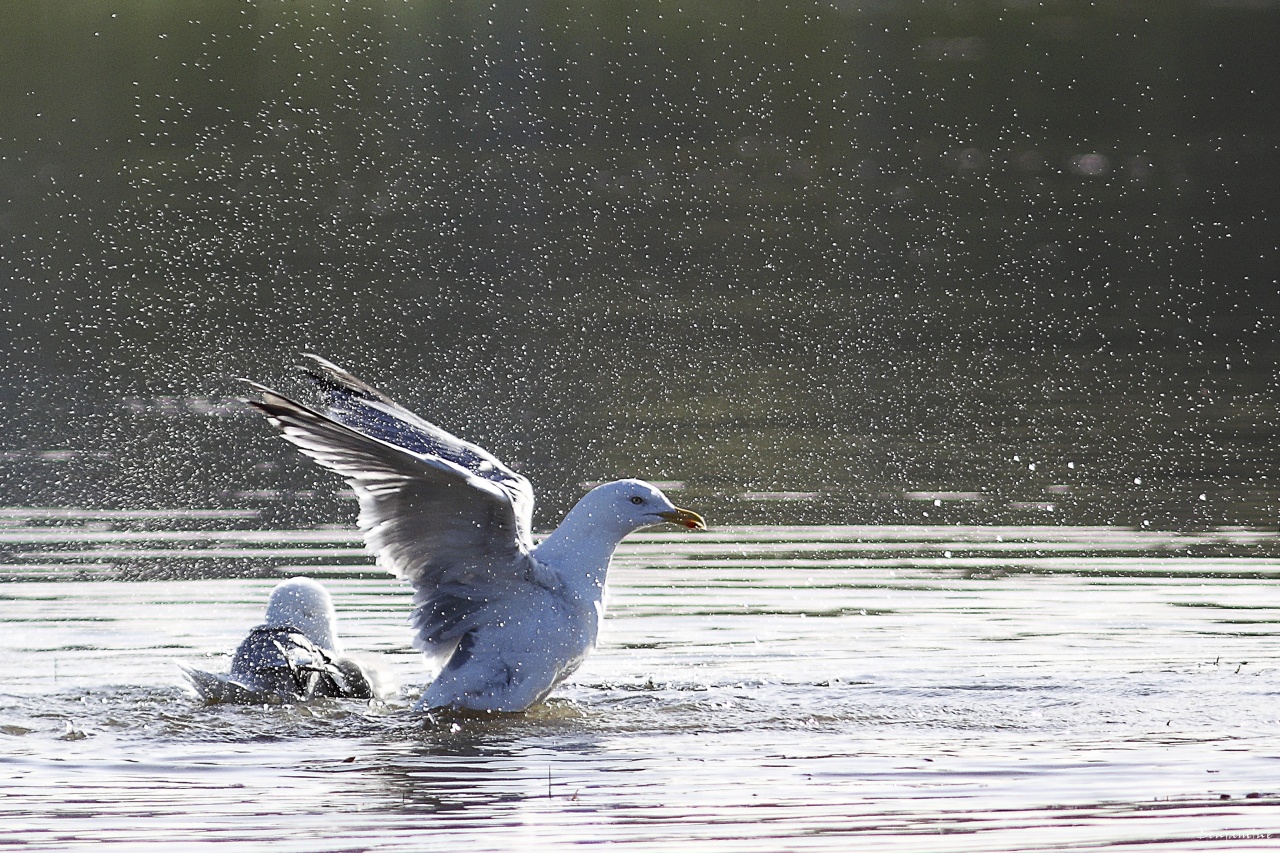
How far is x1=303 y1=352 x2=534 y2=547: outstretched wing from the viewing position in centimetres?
939

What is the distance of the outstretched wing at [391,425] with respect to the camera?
30.8 feet

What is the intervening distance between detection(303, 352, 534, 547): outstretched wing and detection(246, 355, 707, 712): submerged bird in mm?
35

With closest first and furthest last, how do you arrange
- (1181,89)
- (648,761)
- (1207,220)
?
(648,761) → (1207,220) → (1181,89)

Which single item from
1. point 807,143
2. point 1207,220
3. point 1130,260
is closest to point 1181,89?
point 807,143

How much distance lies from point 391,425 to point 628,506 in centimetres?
130

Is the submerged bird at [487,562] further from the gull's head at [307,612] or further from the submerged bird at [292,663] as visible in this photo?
the gull's head at [307,612]

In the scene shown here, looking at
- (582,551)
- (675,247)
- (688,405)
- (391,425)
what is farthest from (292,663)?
(675,247)

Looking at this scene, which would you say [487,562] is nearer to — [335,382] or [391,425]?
[391,425]

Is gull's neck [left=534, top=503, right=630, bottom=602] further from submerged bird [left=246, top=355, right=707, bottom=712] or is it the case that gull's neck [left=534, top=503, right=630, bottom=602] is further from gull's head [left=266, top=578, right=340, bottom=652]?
gull's head [left=266, top=578, right=340, bottom=652]

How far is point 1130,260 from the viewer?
23.3m

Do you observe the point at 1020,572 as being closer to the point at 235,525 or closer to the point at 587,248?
the point at 235,525

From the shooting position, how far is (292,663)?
9.20 meters

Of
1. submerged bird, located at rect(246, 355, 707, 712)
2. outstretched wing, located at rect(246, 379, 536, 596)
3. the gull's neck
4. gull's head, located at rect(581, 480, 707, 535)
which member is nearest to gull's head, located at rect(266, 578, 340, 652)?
submerged bird, located at rect(246, 355, 707, 712)

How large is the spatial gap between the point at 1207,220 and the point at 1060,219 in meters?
1.76
